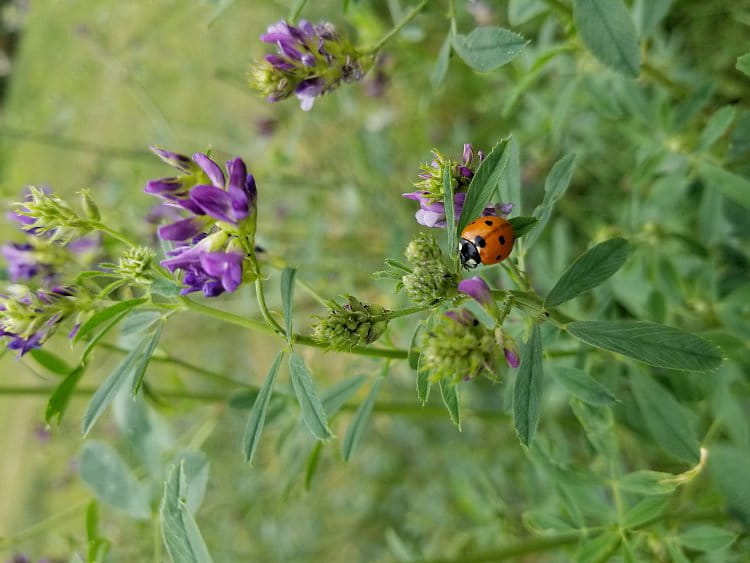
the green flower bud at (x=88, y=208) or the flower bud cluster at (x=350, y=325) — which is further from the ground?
the green flower bud at (x=88, y=208)

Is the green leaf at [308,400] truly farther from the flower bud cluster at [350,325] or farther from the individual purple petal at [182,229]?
the individual purple petal at [182,229]

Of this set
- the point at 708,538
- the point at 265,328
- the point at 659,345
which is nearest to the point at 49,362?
the point at 265,328

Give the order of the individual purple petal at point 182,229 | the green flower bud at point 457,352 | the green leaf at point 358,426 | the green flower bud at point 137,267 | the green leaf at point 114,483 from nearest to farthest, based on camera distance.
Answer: the green flower bud at point 457,352 → the individual purple petal at point 182,229 → the green flower bud at point 137,267 → the green leaf at point 358,426 → the green leaf at point 114,483

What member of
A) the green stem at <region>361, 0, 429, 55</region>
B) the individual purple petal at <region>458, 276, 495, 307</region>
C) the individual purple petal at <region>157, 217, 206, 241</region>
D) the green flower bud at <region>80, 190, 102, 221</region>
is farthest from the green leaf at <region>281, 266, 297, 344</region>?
the green stem at <region>361, 0, 429, 55</region>

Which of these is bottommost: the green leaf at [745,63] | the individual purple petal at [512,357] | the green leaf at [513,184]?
the individual purple petal at [512,357]

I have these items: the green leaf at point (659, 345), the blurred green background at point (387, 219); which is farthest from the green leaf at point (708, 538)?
the green leaf at point (659, 345)

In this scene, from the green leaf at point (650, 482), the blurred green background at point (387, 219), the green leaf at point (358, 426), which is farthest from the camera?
the blurred green background at point (387, 219)

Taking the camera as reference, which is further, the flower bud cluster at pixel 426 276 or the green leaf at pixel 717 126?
the green leaf at pixel 717 126

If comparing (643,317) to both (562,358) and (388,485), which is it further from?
(388,485)
